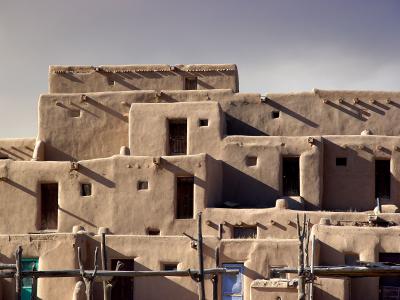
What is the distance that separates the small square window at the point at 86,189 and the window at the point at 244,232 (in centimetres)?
533

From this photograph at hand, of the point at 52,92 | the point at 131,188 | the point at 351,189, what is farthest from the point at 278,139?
the point at 52,92

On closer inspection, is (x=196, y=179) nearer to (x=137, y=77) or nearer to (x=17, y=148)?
(x=137, y=77)

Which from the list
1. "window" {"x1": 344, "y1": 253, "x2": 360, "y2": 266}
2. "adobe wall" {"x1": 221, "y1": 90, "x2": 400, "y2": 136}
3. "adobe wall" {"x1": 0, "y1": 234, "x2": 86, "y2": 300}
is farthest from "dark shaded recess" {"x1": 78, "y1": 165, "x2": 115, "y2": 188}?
"window" {"x1": 344, "y1": 253, "x2": 360, "y2": 266}

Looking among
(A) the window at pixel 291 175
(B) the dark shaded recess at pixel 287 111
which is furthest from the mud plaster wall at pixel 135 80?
(A) the window at pixel 291 175

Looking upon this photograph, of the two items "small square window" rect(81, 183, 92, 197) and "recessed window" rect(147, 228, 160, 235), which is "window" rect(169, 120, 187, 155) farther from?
"recessed window" rect(147, 228, 160, 235)

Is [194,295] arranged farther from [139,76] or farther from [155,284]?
[139,76]

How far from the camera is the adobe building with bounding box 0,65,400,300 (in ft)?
103

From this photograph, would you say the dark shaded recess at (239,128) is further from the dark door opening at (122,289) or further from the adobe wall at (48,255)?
the adobe wall at (48,255)

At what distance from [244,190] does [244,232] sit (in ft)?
8.41

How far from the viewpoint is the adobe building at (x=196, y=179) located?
31.5m

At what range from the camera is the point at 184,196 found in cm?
3516

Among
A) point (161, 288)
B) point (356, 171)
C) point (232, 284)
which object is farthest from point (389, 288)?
point (161, 288)

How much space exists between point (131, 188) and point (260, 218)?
4.61m

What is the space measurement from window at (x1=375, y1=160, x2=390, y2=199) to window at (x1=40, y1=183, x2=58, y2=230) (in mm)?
11566
